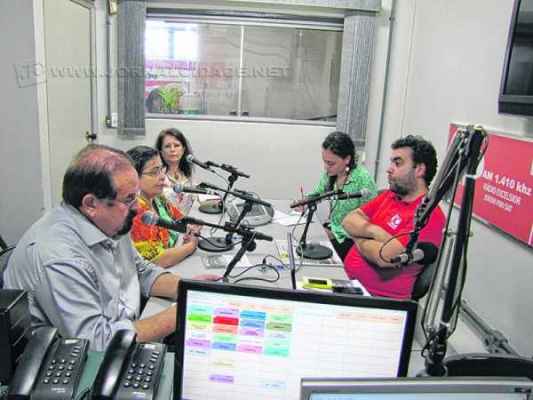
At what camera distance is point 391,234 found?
7.27 feet

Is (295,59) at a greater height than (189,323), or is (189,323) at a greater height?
(295,59)

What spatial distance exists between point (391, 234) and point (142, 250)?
120 centimetres

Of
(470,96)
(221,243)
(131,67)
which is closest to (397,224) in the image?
(221,243)

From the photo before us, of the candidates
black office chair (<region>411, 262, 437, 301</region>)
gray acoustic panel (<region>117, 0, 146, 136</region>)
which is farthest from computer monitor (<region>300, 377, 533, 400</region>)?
gray acoustic panel (<region>117, 0, 146, 136</region>)

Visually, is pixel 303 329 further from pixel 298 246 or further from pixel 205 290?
pixel 298 246

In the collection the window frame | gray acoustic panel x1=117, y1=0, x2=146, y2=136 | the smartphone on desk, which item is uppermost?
the window frame

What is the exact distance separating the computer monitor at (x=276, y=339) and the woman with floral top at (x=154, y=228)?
110cm

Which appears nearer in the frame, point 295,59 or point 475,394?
point 475,394

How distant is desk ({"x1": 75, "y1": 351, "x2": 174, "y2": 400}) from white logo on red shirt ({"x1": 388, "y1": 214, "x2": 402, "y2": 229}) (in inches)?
58.3

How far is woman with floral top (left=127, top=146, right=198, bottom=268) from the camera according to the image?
6.61 feet

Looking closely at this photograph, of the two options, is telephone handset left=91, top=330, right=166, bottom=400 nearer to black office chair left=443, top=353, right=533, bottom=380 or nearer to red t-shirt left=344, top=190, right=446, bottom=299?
black office chair left=443, top=353, right=533, bottom=380

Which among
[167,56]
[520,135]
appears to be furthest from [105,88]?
[520,135]

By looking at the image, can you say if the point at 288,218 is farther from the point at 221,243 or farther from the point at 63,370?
the point at 63,370

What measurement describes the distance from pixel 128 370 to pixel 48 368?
0.16 meters
